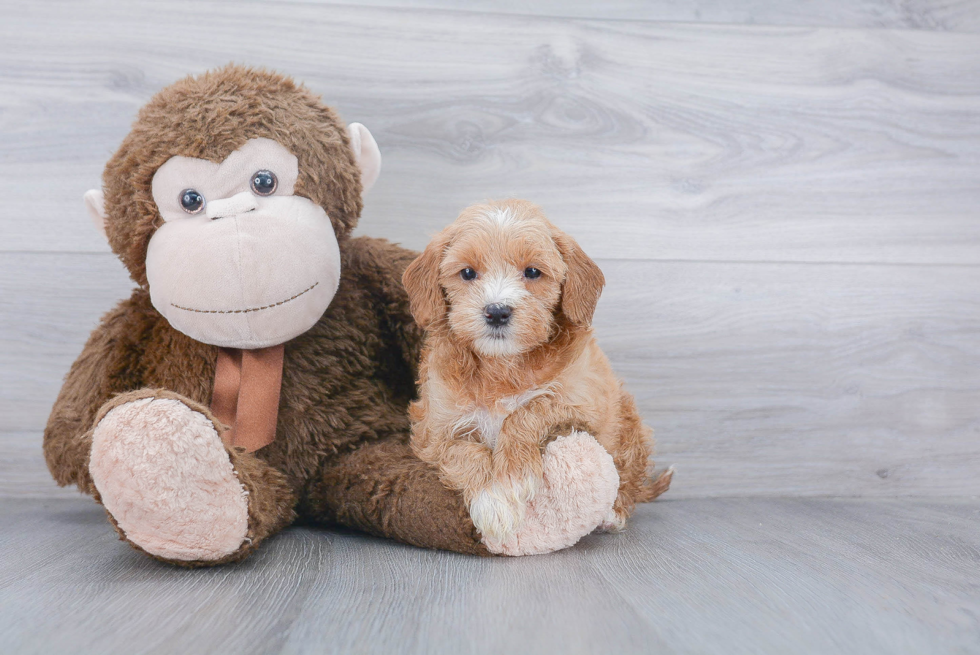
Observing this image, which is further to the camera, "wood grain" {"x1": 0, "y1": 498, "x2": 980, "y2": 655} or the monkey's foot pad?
the monkey's foot pad

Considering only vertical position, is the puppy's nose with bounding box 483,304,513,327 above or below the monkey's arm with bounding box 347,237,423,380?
above

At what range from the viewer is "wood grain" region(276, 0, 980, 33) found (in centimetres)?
168

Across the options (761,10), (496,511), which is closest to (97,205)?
(496,511)

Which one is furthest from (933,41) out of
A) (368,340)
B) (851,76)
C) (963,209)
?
(368,340)

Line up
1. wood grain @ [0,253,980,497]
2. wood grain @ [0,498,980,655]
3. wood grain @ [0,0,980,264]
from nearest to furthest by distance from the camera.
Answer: wood grain @ [0,498,980,655], wood grain @ [0,0,980,264], wood grain @ [0,253,980,497]

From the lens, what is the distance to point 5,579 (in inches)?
42.8

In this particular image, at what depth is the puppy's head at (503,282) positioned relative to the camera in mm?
1073

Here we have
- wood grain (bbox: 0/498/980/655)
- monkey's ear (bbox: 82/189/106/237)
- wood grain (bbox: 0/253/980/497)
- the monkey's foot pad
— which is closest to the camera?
wood grain (bbox: 0/498/980/655)

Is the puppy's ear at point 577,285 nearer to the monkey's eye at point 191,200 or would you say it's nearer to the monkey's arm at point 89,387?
the monkey's eye at point 191,200

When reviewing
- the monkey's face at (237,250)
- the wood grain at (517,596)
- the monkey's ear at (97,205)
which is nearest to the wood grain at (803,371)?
the wood grain at (517,596)

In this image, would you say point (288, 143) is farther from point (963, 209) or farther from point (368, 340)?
point (963, 209)

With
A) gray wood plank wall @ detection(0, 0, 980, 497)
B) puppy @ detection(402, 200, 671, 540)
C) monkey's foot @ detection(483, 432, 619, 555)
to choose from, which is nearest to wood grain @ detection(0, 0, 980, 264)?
gray wood plank wall @ detection(0, 0, 980, 497)

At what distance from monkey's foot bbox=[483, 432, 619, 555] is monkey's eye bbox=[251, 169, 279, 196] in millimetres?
627

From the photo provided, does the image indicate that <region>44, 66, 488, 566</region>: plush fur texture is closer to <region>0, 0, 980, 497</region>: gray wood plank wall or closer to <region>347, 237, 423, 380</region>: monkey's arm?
<region>347, 237, 423, 380</region>: monkey's arm
